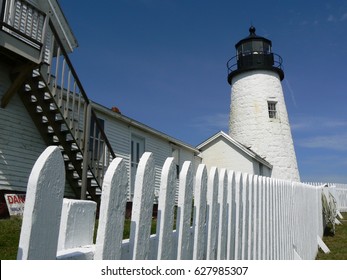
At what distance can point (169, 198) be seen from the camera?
1.77m

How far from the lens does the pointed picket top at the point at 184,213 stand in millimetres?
1941

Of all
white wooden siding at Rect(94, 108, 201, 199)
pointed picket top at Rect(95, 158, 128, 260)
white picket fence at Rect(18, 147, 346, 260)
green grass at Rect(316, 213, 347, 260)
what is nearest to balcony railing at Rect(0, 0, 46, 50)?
white wooden siding at Rect(94, 108, 201, 199)

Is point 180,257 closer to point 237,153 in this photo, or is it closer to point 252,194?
point 252,194

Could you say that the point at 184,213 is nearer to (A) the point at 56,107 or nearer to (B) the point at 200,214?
(B) the point at 200,214

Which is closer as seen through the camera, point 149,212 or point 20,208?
point 149,212

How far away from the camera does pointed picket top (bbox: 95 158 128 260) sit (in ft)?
4.29

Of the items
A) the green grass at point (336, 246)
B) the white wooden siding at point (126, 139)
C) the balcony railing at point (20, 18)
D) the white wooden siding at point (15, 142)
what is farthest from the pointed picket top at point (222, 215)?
the white wooden siding at point (126, 139)

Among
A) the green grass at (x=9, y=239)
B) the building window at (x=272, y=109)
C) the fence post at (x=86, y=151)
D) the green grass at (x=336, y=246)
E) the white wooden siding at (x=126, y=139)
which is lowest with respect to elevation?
the green grass at (x=336, y=246)

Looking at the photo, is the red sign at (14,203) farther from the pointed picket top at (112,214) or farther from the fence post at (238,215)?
the pointed picket top at (112,214)

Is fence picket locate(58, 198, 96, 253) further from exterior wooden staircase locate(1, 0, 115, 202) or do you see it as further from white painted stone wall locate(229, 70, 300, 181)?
white painted stone wall locate(229, 70, 300, 181)

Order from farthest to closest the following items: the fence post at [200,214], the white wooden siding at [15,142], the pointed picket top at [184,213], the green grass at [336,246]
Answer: the white wooden siding at [15,142] < the green grass at [336,246] < the fence post at [200,214] < the pointed picket top at [184,213]

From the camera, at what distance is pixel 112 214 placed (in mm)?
1347

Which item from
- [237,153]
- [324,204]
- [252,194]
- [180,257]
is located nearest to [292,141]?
[237,153]

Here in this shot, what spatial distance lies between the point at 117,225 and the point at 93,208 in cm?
13
